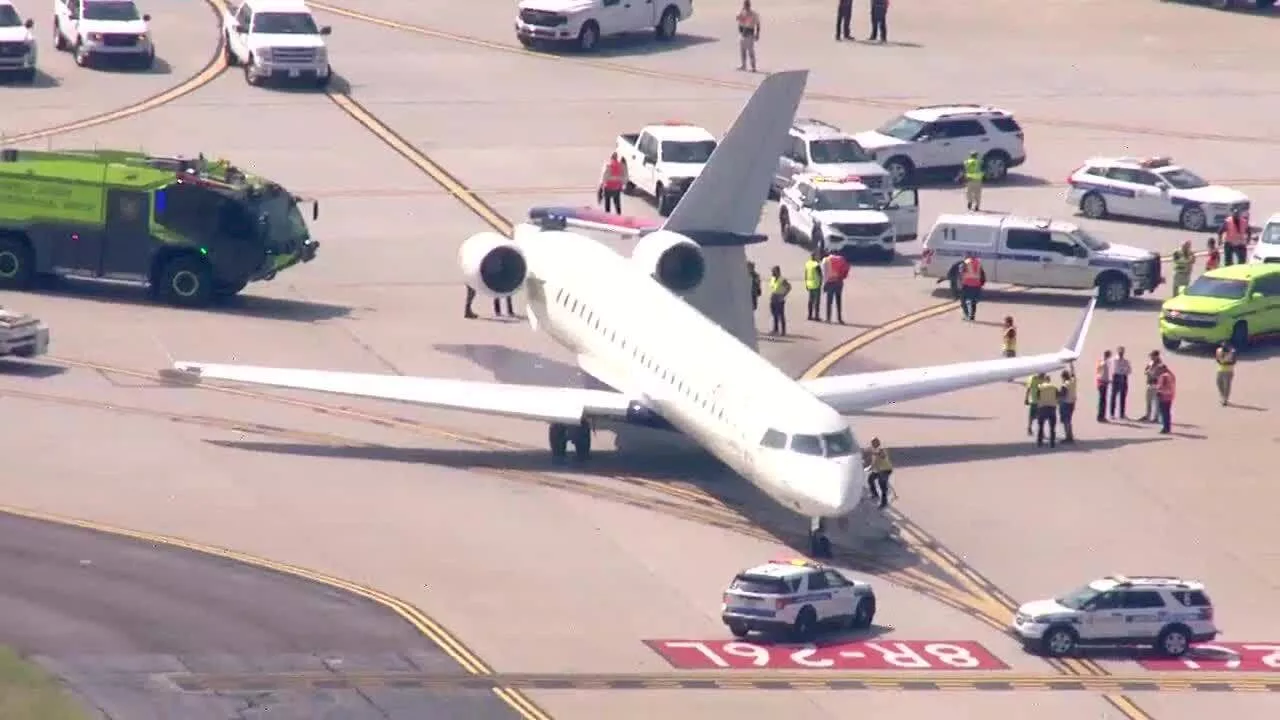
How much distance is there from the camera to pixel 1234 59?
10181 centimetres

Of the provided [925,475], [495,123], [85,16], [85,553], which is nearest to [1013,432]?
[925,475]

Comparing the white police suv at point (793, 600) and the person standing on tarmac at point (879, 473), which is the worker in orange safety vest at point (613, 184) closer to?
the person standing on tarmac at point (879, 473)

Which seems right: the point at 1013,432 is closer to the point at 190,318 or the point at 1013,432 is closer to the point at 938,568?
the point at 938,568

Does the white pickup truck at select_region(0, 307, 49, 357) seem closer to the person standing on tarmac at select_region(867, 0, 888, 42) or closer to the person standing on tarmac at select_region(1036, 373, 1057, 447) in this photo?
the person standing on tarmac at select_region(1036, 373, 1057, 447)

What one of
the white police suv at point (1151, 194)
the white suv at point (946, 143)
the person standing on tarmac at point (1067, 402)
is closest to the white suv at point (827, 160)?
the white suv at point (946, 143)

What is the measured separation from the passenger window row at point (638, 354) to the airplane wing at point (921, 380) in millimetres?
3510

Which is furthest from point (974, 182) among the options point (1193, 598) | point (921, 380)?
point (1193, 598)

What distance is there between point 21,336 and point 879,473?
66.8 feet

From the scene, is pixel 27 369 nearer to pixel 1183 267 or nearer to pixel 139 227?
pixel 139 227

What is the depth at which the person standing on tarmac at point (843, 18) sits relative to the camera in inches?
4028

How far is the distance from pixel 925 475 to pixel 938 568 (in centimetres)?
625

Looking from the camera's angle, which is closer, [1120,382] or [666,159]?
[1120,382]

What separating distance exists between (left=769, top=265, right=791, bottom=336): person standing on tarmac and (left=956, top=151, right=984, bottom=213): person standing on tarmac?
44.6 ft

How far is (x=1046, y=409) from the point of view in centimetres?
5984
